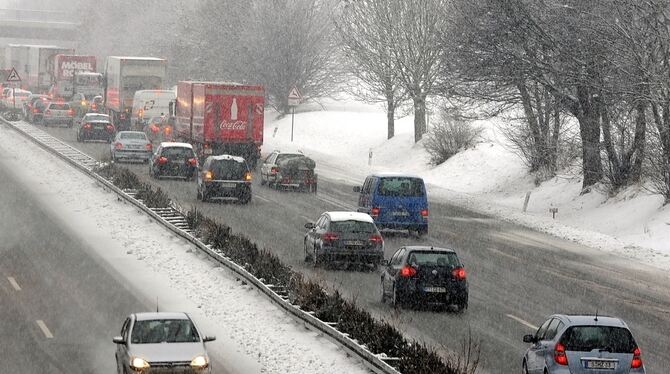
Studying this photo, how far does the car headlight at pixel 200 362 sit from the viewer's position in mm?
16641

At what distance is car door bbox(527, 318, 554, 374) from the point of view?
16734mm

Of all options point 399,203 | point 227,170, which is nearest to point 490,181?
point 227,170

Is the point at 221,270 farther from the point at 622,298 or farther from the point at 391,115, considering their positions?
Answer: the point at 391,115

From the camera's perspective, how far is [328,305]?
72.5 feet

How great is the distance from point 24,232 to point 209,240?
5.93 meters

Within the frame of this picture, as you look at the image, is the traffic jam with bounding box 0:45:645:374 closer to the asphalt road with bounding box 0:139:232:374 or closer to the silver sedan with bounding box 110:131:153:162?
the silver sedan with bounding box 110:131:153:162

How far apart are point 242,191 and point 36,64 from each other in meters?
67.2

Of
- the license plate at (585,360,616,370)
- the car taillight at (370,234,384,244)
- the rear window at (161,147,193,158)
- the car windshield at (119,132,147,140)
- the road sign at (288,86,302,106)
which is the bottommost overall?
the license plate at (585,360,616,370)

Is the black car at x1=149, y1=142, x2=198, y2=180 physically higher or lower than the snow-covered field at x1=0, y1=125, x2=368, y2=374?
higher

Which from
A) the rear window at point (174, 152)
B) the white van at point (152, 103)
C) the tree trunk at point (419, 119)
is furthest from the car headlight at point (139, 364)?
the white van at point (152, 103)

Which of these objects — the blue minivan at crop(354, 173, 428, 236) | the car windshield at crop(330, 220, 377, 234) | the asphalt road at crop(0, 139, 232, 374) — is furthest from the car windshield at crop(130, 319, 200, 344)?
the blue minivan at crop(354, 173, 428, 236)

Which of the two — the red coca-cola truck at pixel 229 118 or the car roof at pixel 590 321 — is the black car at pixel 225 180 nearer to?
the red coca-cola truck at pixel 229 118

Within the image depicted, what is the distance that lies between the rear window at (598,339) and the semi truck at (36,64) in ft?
283

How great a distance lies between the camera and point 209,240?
104ft
